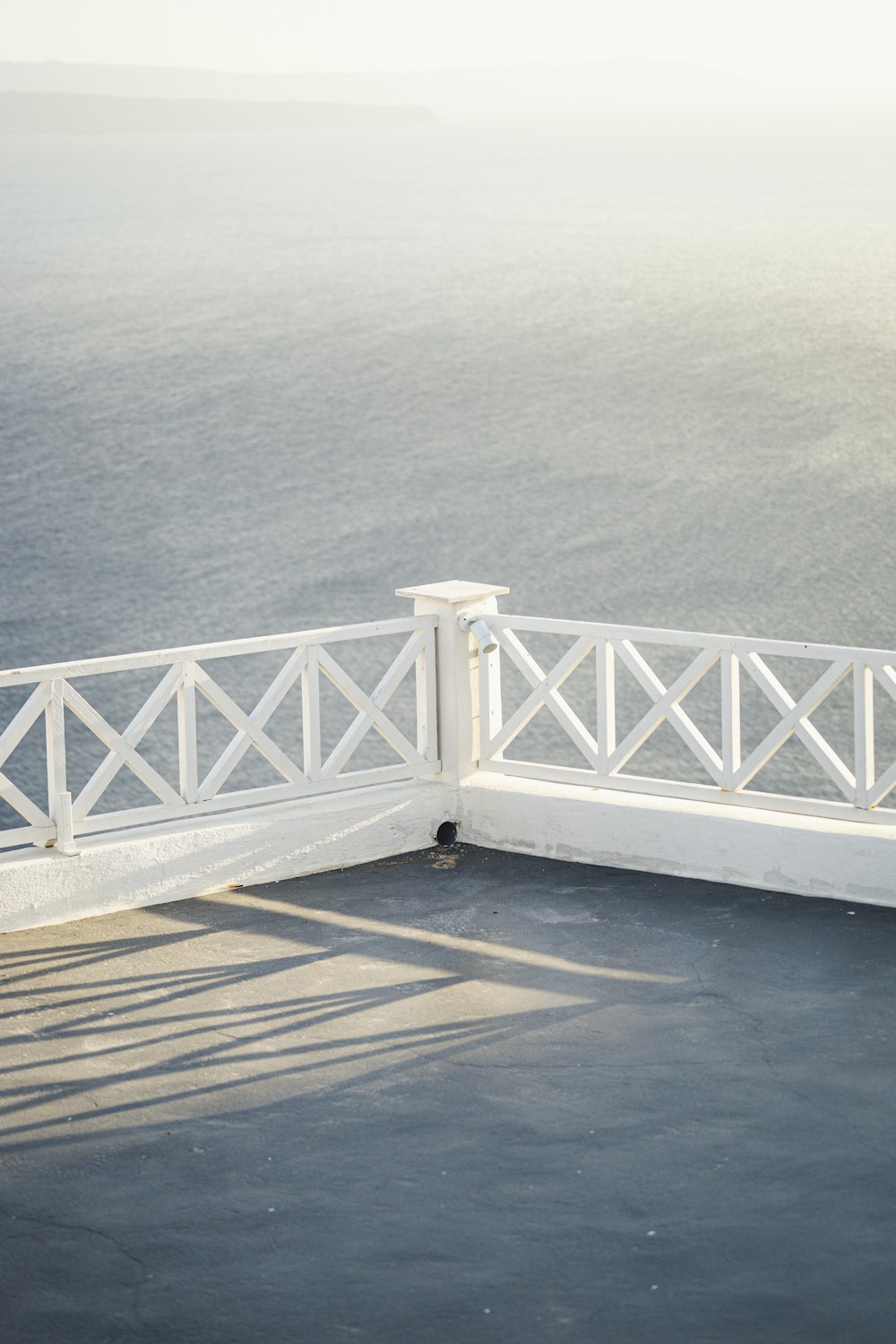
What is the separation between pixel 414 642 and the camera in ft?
17.4

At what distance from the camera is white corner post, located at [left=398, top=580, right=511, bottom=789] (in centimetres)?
538

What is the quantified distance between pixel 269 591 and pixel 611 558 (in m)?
4.06

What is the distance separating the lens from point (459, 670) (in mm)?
5395

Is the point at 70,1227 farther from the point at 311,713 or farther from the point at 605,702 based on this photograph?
the point at 605,702

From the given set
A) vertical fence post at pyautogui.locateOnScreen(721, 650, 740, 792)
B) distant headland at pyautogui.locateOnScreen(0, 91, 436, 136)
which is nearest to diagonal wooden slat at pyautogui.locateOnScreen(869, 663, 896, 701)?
vertical fence post at pyautogui.locateOnScreen(721, 650, 740, 792)

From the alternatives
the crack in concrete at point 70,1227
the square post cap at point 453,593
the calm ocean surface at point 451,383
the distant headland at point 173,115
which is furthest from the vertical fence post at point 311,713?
the calm ocean surface at point 451,383

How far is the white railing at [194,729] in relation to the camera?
4637mm

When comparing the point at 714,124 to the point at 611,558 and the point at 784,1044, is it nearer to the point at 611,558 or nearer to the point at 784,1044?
the point at 611,558

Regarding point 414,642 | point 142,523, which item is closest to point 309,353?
point 142,523

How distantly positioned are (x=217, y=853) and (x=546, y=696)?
1162 millimetres

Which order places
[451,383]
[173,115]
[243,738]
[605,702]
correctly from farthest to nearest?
1. [451,383]
2. [173,115]
3. [605,702]
4. [243,738]

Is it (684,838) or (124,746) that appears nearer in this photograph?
(124,746)

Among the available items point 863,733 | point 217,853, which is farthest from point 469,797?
point 863,733

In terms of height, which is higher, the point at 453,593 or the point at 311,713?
the point at 453,593
